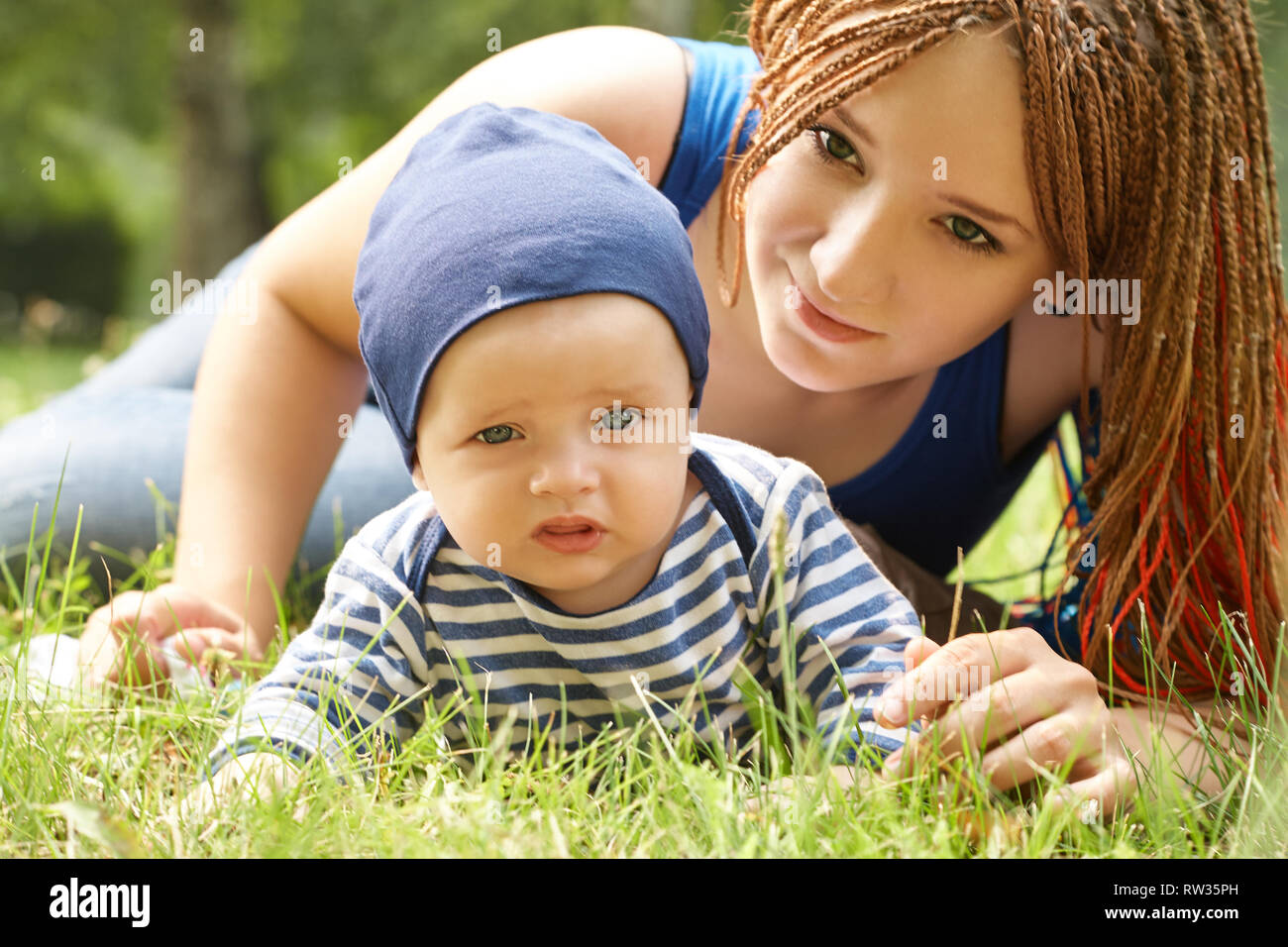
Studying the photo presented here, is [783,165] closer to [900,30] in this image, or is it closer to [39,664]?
[900,30]

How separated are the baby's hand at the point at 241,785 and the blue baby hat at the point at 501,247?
1.28ft

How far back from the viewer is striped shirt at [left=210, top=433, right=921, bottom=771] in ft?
5.00

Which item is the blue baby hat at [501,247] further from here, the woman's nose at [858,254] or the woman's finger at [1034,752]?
the woman's finger at [1034,752]

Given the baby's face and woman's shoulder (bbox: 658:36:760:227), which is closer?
the baby's face

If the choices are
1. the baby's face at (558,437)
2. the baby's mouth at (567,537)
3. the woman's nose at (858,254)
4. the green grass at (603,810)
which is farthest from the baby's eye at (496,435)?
the woman's nose at (858,254)

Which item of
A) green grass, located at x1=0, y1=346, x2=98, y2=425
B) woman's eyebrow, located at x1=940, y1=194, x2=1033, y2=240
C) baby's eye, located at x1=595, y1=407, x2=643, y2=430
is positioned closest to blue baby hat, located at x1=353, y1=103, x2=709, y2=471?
baby's eye, located at x1=595, y1=407, x2=643, y2=430

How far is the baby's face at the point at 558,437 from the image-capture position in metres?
1.33

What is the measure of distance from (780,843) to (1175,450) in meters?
0.90

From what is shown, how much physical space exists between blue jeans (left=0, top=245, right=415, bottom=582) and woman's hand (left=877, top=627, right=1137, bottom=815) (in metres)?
1.47

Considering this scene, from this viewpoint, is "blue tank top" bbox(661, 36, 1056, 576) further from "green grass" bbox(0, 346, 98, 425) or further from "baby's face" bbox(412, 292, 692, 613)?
"green grass" bbox(0, 346, 98, 425)

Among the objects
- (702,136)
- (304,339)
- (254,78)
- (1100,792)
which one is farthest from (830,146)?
(254,78)

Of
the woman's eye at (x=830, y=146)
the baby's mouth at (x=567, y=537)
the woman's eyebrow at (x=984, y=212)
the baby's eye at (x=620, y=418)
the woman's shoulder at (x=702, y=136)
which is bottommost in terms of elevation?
the baby's mouth at (x=567, y=537)

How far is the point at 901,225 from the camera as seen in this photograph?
1.55 m
